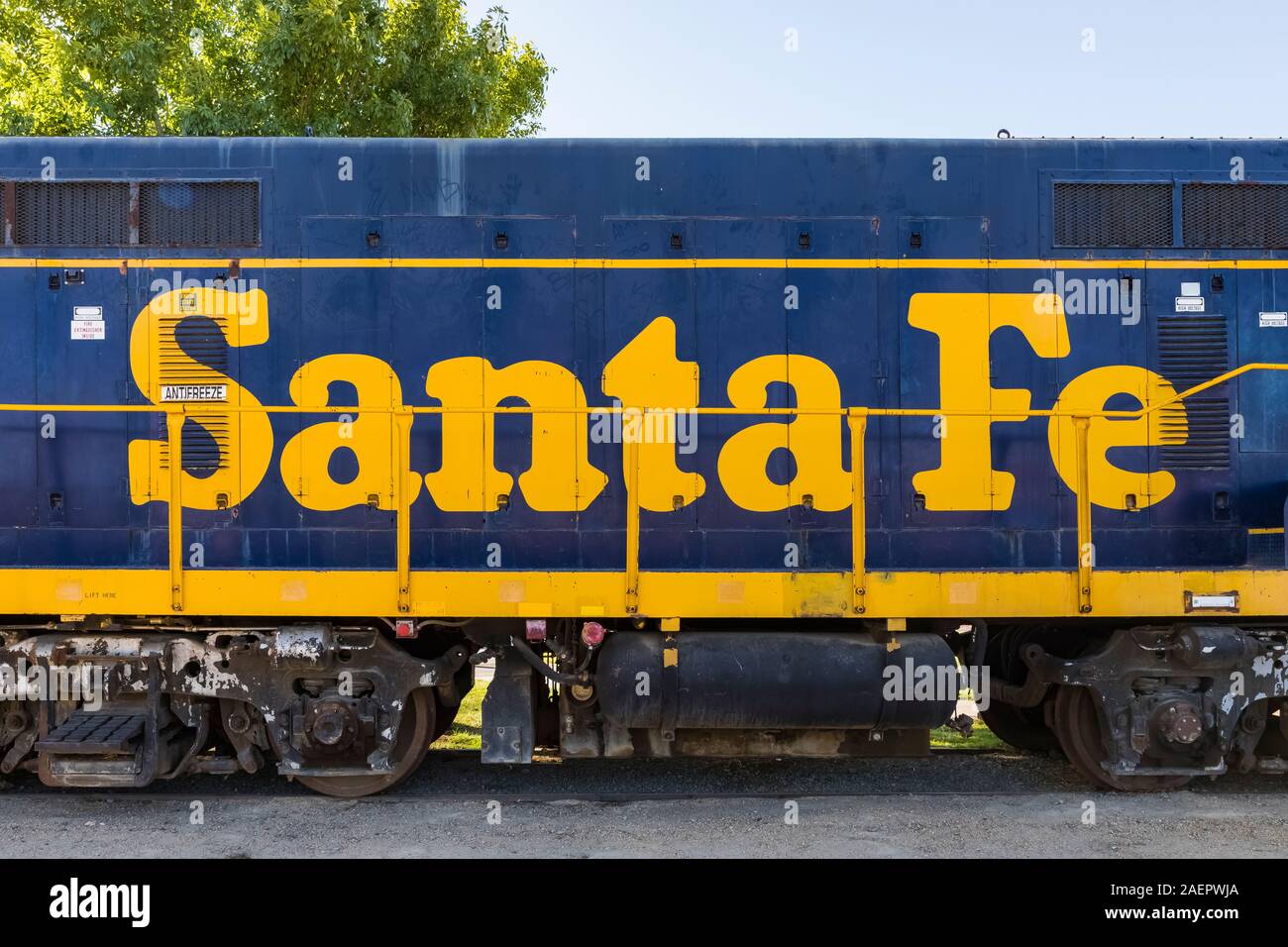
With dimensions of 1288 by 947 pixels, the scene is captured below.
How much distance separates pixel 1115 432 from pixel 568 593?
10.7 ft

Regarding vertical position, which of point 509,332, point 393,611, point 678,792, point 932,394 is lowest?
point 678,792

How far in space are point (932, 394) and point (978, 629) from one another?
4.45ft

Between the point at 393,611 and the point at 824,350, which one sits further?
the point at 824,350

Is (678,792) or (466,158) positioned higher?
(466,158)

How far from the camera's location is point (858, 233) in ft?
19.5

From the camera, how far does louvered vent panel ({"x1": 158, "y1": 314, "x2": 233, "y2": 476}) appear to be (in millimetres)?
5750

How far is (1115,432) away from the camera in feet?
19.0

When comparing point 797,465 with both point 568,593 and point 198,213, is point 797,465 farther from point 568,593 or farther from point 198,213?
point 198,213

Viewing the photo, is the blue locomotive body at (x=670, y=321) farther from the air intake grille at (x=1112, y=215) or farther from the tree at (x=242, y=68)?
the tree at (x=242, y=68)

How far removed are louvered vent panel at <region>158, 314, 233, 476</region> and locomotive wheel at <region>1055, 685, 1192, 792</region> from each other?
4919mm

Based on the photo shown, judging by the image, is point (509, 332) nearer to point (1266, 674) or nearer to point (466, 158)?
point (466, 158)
